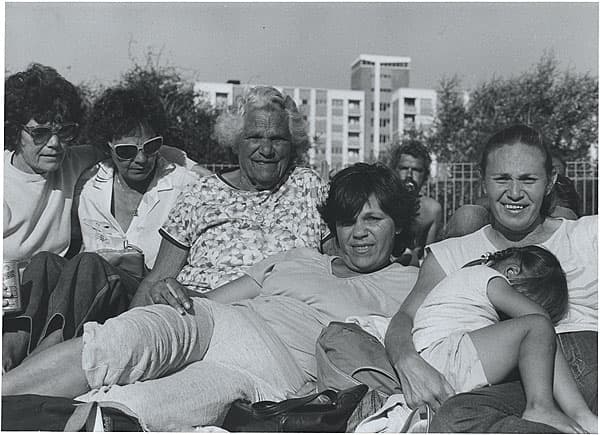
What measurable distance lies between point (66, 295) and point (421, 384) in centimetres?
149

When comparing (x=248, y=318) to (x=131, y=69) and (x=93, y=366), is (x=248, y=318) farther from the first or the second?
(x=131, y=69)

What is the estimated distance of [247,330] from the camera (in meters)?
3.18

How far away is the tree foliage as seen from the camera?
20.6m

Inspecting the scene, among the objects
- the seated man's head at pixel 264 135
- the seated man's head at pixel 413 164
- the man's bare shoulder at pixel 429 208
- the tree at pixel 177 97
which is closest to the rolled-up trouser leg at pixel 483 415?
the seated man's head at pixel 264 135

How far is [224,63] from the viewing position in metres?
5.43

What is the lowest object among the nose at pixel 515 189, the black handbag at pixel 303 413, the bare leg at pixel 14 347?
the black handbag at pixel 303 413

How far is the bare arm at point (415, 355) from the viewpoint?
108 inches

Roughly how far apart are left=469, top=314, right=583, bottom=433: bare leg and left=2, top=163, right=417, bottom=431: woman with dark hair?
73cm

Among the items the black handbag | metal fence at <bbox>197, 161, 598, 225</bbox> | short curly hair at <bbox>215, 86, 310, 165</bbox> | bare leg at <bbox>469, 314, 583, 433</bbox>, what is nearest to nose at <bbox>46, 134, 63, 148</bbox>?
short curly hair at <bbox>215, 86, 310, 165</bbox>

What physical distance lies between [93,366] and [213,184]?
5.25 ft

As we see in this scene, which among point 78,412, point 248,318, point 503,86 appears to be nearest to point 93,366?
point 78,412

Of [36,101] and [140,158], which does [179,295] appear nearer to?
[140,158]

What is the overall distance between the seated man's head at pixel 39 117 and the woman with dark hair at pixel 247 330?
1.25m

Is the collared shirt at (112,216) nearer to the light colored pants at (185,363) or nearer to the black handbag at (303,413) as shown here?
the light colored pants at (185,363)
